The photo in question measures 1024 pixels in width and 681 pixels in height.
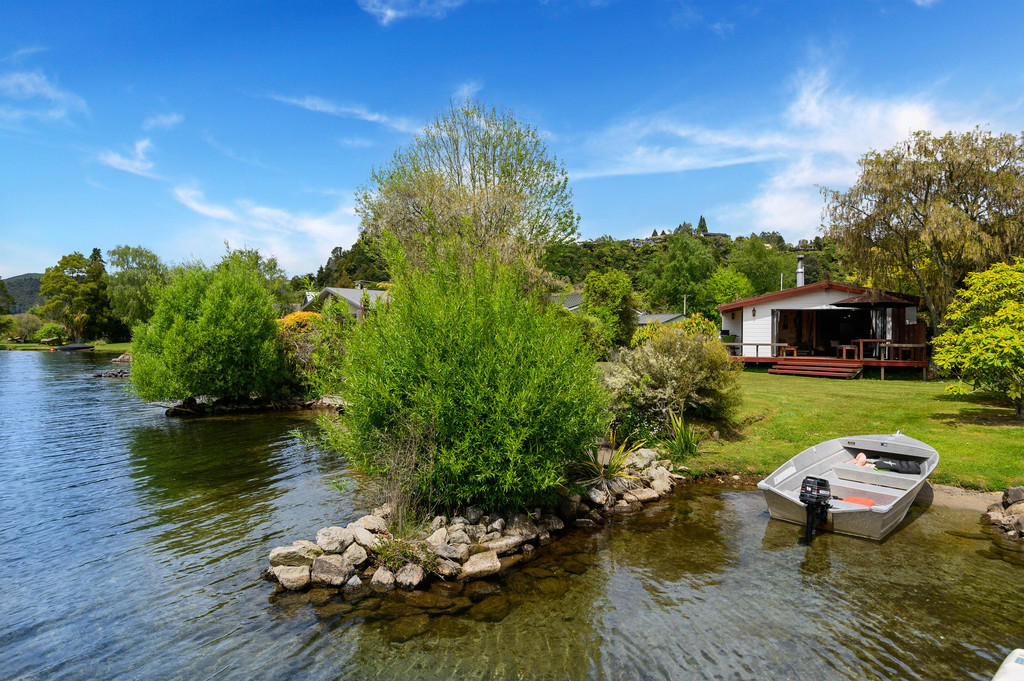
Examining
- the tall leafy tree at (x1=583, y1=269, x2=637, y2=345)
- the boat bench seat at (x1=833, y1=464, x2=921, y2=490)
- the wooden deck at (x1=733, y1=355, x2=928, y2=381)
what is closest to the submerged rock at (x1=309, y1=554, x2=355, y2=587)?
the boat bench seat at (x1=833, y1=464, x2=921, y2=490)

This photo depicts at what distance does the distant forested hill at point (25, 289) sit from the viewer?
14288cm

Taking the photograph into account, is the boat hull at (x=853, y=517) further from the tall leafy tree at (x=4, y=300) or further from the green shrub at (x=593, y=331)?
the tall leafy tree at (x=4, y=300)

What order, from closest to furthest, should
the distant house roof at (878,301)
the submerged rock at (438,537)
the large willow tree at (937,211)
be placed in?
the submerged rock at (438,537) → the large willow tree at (937,211) → the distant house roof at (878,301)

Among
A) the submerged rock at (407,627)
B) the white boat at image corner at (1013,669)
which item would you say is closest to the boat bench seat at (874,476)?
the white boat at image corner at (1013,669)

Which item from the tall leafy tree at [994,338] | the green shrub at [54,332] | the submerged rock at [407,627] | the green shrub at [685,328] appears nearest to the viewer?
the submerged rock at [407,627]

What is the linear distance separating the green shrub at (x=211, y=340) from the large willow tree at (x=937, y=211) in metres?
28.1

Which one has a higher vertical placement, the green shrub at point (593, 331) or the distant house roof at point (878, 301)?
the distant house roof at point (878, 301)

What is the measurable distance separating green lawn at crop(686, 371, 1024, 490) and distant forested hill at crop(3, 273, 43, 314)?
17955 centimetres

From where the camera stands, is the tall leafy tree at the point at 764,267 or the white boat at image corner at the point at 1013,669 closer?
the white boat at image corner at the point at 1013,669

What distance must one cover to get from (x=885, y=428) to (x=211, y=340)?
82.1 ft

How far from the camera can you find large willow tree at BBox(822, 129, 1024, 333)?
2262 centimetres

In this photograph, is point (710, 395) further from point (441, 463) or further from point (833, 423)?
point (441, 463)

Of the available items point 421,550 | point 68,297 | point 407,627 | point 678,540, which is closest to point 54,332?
point 68,297

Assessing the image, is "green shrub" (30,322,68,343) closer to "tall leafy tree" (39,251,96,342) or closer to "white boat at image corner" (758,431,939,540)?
"tall leafy tree" (39,251,96,342)
